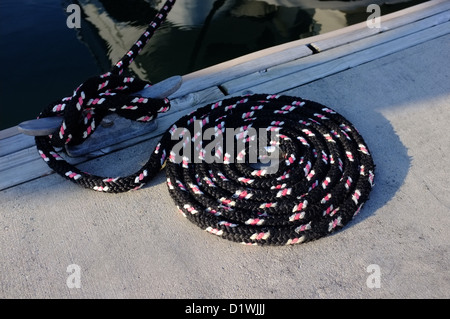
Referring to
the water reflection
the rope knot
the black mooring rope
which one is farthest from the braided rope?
the water reflection

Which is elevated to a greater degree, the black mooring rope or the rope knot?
the rope knot

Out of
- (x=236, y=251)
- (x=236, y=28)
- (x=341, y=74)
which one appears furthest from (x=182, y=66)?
(x=236, y=251)

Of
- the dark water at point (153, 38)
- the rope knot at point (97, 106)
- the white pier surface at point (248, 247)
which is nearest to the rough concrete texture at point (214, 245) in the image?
the white pier surface at point (248, 247)

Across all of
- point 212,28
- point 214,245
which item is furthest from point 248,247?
point 212,28

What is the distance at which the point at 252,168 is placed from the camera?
1.61 metres

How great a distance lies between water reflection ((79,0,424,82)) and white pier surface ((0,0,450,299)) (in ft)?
3.52

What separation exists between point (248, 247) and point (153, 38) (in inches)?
85.7

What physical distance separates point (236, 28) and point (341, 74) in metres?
1.34

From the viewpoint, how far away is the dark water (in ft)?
9.82

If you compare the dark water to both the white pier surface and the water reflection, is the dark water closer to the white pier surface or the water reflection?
the water reflection

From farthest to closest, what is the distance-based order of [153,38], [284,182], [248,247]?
[153,38] → [284,182] → [248,247]

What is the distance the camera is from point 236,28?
3.20 meters

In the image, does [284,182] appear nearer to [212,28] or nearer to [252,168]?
[252,168]

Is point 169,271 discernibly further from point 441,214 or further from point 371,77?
point 371,77
